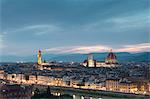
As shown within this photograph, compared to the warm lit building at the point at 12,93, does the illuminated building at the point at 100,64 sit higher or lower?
higher

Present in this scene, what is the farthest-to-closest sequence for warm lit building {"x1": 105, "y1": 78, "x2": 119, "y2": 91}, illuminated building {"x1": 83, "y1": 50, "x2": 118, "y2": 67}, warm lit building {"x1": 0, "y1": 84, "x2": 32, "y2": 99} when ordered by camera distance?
1. illuminated building {"x1": 83, "y1": 50, "x2": 118, "y2": 67}
2. warm lit building {"x1": 105, "y1": 78, "x2": 119, "y2": 91}
3. warm lit building {"x1": 0, "y1": 84, "x2": 32, "y2": 99}

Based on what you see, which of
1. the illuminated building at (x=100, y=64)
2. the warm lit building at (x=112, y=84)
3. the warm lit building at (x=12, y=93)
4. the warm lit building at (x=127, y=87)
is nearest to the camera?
the warm lit building at (x=12, y=93)

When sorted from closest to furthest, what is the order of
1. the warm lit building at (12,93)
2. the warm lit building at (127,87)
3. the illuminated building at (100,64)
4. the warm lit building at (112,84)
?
1. the warm lit building at (12,93)
2. the warm lit building at (127,87)
3. the warm lit building at (112,84)
4. the illuminated building at (100,64)

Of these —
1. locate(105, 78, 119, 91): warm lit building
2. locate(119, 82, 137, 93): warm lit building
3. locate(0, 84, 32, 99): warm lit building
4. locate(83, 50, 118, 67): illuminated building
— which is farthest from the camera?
locate(83, 50, 118, 67): illuminated building

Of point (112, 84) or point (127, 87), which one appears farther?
point (112, 84)

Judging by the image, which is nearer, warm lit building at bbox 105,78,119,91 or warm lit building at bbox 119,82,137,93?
warm lit building at bbox 119,82,137,93

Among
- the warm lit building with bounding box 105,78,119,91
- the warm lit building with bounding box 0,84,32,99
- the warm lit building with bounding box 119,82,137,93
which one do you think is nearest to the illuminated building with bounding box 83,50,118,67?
the warm lit building with bounding box 105,78,119,91

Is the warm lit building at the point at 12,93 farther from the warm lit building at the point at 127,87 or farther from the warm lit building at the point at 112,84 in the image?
the warm lit building at the point at 112,84

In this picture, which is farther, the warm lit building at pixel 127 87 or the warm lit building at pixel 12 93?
the warm lit building at pixel 127 87

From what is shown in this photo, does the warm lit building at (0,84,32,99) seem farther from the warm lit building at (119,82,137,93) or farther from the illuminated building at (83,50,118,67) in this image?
the illuminated building at (83,50,118,67)

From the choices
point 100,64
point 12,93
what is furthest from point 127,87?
point 100,64

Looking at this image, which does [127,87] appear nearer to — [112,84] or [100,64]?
[112,84]

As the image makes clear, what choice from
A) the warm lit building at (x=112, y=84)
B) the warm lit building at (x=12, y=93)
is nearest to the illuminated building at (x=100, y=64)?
the warm lit building at (x=112, y=84)

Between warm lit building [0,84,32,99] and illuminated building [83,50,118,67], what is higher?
illuminated building [83,50,118,67]
